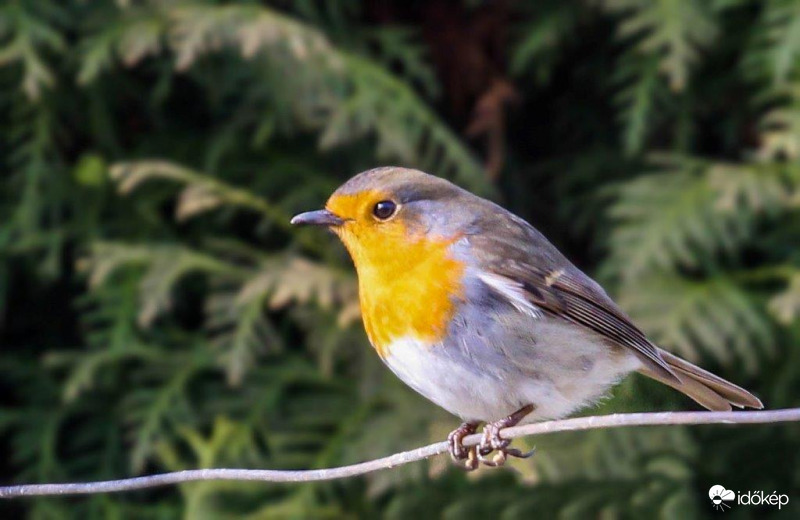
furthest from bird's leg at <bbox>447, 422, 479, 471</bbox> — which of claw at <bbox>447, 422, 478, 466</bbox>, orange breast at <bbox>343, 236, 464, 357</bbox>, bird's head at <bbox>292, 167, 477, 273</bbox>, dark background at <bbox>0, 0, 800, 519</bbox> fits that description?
dark background at <bbox>0, 0, 800, 519</bbox>

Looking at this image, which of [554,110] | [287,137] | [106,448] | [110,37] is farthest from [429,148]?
[106,448]

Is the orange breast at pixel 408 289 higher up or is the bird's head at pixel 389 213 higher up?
the bird's head at pixel 389 213

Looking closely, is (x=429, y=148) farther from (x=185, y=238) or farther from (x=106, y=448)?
(x=106, y=448)

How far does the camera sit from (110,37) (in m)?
3.09

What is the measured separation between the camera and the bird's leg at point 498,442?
179 cm

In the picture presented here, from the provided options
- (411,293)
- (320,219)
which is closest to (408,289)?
(411,293)

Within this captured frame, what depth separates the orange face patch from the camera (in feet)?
5.82

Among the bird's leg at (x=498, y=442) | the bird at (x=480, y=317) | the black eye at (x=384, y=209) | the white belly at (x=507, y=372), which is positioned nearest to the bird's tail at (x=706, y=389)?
the bird at (x=480, y=317)

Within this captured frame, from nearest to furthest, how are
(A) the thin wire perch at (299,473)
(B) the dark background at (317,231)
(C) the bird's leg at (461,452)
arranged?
(A) the thin wire perch at (299,473) < (C) the bird's leg at (461,452) < (B) the dark background at (317,231)

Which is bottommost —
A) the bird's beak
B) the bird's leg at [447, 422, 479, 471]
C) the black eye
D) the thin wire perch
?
the bird's leg at [447, 422, 479, 471]

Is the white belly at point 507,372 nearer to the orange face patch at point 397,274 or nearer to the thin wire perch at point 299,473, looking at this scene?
the orange face patch at point 397,274

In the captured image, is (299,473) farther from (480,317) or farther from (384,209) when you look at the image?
(384,209)

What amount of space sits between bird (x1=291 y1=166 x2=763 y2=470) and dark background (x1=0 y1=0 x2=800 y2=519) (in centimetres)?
90

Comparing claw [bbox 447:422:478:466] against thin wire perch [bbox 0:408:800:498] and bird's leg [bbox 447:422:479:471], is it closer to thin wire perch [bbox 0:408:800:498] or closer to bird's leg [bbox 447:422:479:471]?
bird's leg [bbox 447:422:479:471]
